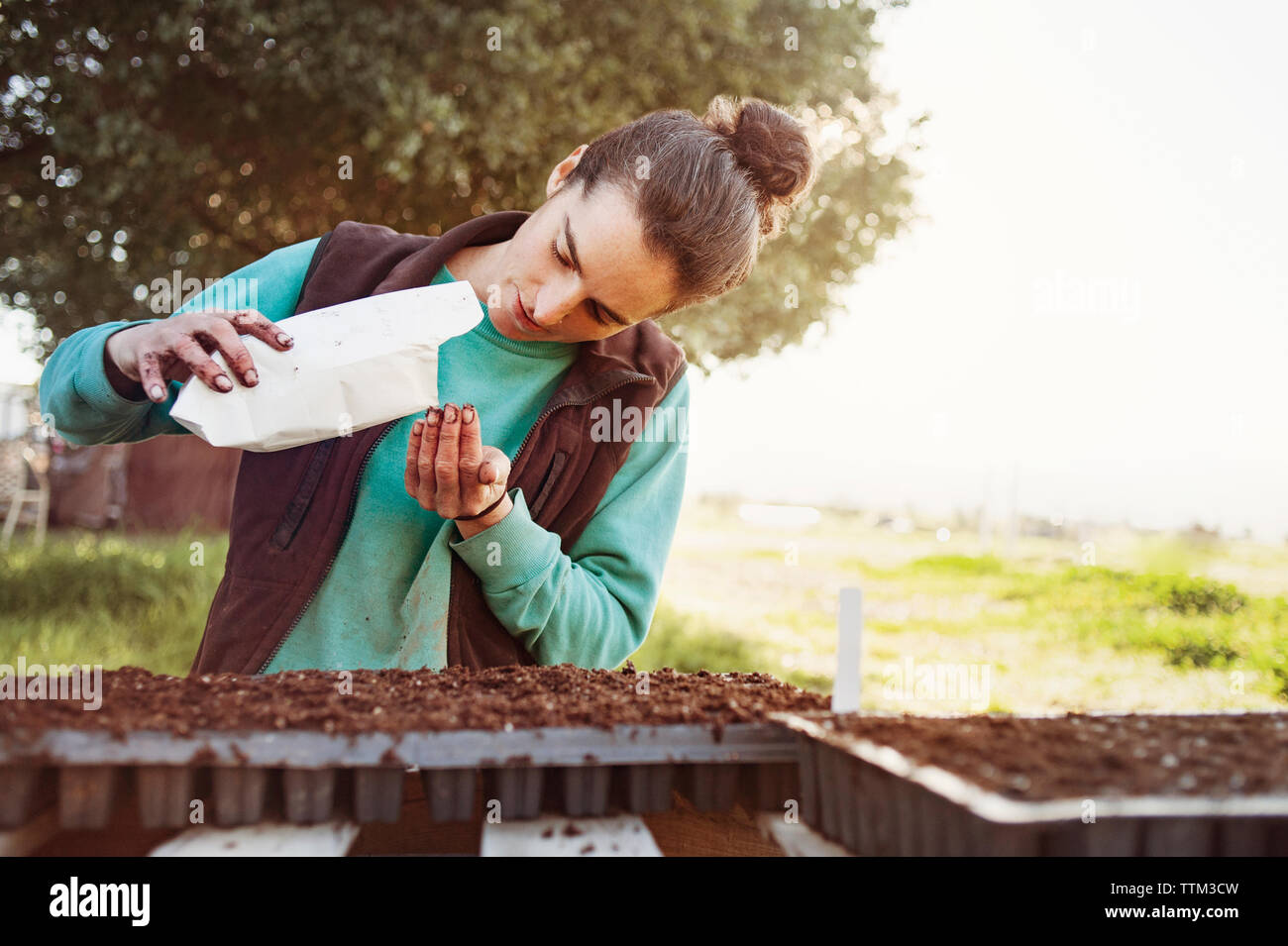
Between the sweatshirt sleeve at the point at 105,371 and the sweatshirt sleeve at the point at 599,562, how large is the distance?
53 cm

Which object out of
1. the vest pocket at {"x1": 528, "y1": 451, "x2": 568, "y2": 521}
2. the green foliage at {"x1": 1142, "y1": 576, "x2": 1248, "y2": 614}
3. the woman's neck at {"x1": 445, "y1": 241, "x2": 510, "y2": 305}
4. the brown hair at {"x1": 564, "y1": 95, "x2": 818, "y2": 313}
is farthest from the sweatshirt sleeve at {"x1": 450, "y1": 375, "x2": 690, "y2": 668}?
the green foliage at {"x1": 1142, "y1": 576, "x2": 1248, "y2": 614}

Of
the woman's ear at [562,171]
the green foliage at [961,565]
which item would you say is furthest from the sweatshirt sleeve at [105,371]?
the green foliage at [961,565]

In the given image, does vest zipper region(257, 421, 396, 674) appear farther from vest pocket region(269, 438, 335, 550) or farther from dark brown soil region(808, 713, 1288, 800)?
dark brown soil region(808, 713, 1288, 800)

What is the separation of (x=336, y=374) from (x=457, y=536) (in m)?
0.46

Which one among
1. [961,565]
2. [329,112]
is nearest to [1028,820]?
[329,112]

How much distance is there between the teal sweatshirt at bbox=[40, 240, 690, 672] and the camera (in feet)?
5.18

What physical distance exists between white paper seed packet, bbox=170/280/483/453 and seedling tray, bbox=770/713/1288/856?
81 cm

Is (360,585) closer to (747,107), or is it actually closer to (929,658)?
(747,107)

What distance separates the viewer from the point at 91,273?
5414mm

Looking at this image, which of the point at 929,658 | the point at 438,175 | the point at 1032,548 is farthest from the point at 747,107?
the point at 1032,548

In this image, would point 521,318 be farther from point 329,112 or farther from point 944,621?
point 944,621

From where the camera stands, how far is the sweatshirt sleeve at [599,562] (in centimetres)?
159

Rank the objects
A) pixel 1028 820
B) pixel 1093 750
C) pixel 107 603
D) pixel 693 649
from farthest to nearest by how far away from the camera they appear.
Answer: pixel 693 649 → pixel 107 603 → pixel 1093 750 → pixel 1028 820

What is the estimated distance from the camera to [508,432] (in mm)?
1844
